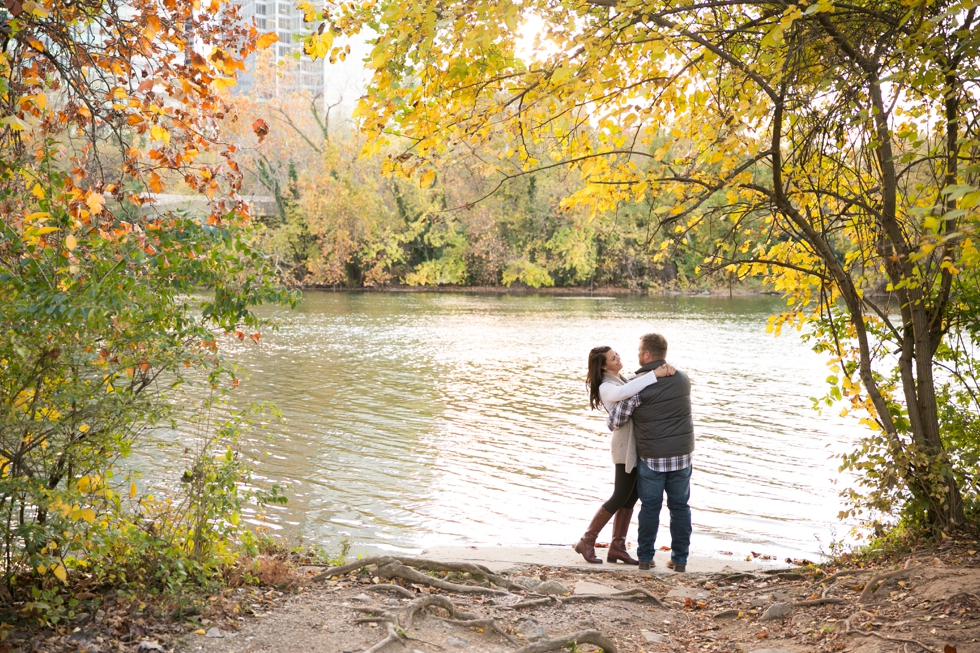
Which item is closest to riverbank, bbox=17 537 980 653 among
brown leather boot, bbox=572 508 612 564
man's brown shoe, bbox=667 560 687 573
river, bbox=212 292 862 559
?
man's brown shoe, bbox=667 560 687 573

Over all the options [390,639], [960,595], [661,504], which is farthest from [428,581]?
[960,595]

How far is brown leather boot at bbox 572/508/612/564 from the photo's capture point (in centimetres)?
648

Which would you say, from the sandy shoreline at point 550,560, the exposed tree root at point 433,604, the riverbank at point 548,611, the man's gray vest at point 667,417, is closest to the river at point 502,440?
the sandy shoreline at point 550,560

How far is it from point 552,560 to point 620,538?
2.03ft

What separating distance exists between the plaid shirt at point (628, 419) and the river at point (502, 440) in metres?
2.51

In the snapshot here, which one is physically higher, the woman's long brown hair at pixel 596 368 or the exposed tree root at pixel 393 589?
the woman's long brown hair at pixel 596 368

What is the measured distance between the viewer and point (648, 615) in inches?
204

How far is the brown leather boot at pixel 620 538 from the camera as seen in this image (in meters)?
6.45

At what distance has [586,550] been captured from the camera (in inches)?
259

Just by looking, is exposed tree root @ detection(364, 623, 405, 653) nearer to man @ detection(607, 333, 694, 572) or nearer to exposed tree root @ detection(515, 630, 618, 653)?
exposed tree root @ detection(515, 630, 618, 653)

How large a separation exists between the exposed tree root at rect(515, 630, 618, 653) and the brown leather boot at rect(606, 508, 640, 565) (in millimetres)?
2022

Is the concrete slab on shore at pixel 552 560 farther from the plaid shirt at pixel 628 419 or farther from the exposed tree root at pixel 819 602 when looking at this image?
the exposed tree root at pixel 819 602

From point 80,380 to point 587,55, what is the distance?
317cm

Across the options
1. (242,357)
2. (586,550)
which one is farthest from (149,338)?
(242,357)
